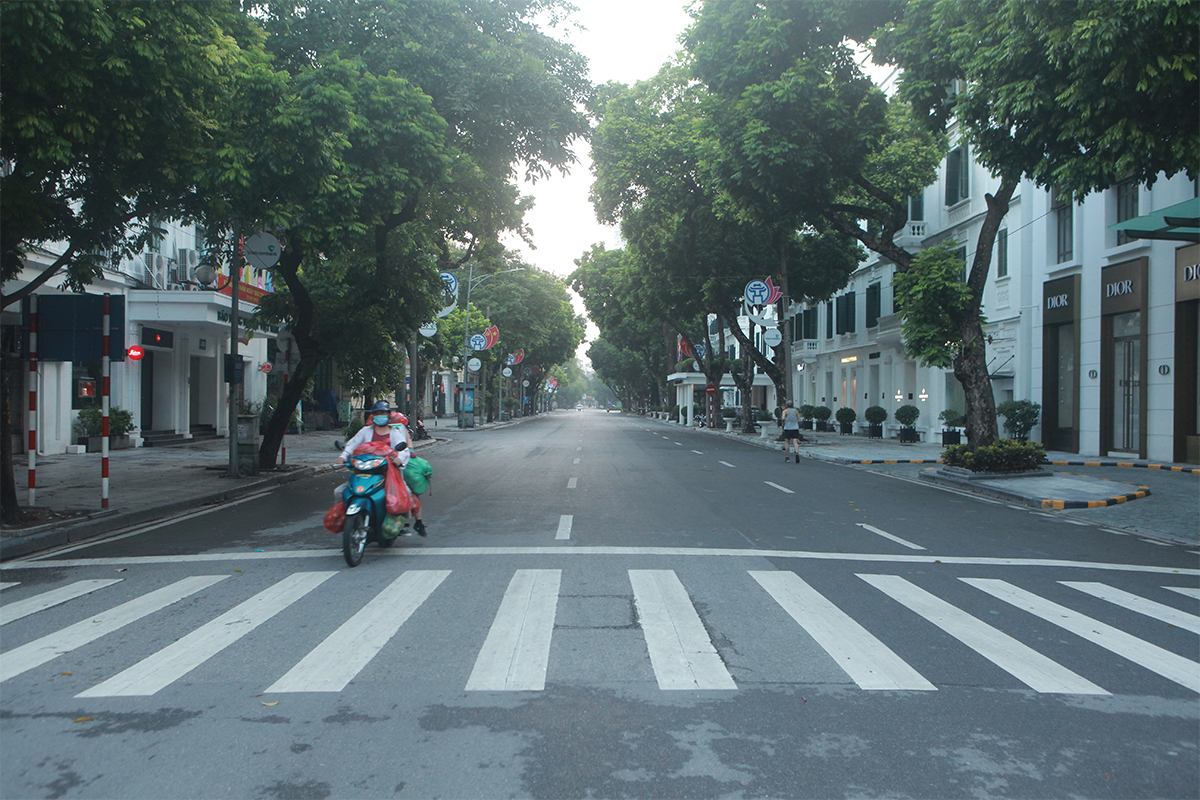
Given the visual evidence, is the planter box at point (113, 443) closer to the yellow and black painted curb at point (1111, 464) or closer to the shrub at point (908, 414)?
the yellow and black painted curb at point (1111, 464)

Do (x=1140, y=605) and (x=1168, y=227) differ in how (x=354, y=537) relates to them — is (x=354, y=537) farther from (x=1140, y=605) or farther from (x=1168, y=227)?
(x=1168, y=227)

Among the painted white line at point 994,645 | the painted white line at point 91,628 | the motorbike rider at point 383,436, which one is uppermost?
the motorbike rider at point 383,436

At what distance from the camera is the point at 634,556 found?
28.7 feet

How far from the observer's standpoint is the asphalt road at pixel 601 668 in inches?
149

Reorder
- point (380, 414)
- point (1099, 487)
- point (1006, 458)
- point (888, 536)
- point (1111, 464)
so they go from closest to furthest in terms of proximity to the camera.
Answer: point (380, 414) → point (888, 536) → point (1099, 487) → point (1006, 458) → point (1111, 464)

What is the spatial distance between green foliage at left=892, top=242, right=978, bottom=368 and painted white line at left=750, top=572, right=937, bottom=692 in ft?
40.7

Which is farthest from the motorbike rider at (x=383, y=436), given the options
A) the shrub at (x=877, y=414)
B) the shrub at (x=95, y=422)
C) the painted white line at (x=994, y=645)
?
the shrub at (x=877, y=414)

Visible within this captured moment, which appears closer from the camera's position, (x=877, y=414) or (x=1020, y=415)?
(x=1020, y=415)

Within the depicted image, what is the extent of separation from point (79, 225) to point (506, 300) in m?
Answer: 48.1

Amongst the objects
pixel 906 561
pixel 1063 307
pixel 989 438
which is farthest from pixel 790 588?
pixel 1063 307

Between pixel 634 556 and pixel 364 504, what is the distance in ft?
9.01

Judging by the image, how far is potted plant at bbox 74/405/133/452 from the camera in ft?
72.3

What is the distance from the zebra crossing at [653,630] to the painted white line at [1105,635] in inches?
0.5

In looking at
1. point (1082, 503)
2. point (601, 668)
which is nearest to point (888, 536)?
point (1082, 503)
